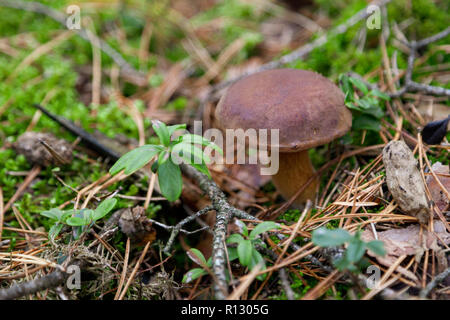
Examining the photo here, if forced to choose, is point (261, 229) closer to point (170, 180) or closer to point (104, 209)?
point (170, 180)

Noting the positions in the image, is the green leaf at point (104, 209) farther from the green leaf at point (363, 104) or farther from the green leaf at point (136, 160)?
the green leaf at point (363, 104)

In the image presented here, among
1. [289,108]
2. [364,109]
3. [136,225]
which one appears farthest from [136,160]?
[364,109]

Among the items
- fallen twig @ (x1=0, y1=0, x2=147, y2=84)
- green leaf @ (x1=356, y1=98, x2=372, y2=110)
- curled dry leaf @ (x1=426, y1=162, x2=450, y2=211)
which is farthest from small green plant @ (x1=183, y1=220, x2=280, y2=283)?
fallen twig @ (x1=0, y1=0, x2=147, y2=84)

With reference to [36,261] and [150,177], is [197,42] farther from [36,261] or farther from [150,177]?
[36,261]

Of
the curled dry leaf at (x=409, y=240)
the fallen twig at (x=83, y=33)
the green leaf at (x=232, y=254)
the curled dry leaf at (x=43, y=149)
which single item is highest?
the fallen twig at (x=83, y=33)

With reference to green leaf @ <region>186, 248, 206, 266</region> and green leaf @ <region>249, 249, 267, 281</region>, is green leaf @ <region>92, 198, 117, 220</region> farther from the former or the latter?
green leaf @ <region>249, 249, 267, 281</region>

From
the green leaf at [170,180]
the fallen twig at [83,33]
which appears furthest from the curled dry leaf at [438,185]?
the fallen twig at [83,33]
